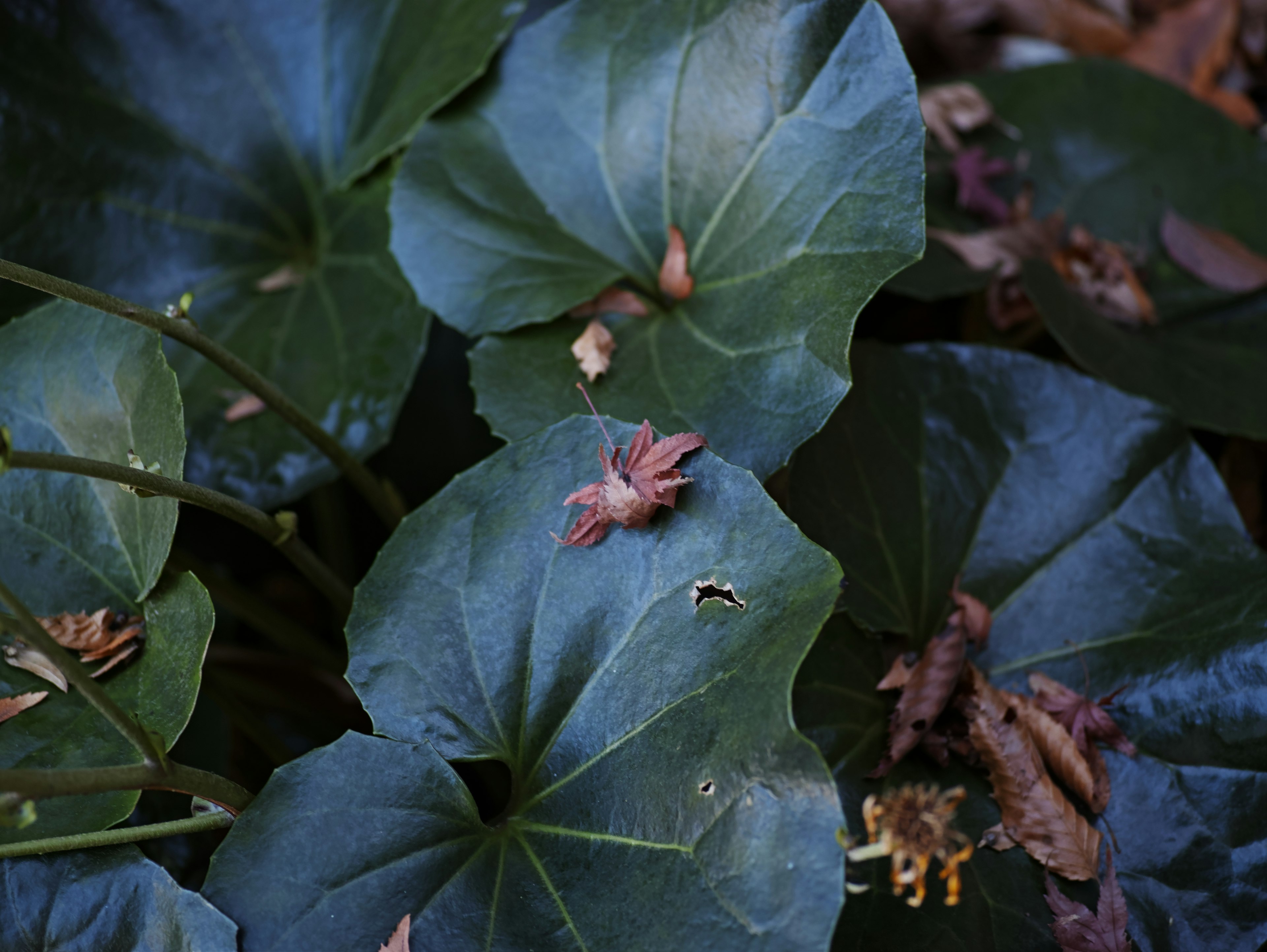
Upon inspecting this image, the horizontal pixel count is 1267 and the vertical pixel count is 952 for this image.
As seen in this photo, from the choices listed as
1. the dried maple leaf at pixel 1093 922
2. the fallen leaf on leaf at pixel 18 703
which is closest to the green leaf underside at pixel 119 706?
the fallen leaf on leaf at pixel 18 703

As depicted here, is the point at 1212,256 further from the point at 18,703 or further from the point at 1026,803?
the point at 18,703

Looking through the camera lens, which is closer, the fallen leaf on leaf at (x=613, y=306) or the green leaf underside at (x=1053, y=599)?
the green leaf underside at (x=1053, y=599)

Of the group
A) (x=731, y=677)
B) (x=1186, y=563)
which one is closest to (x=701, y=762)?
(x=731, y=677)

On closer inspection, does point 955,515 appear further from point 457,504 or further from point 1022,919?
point 457,504

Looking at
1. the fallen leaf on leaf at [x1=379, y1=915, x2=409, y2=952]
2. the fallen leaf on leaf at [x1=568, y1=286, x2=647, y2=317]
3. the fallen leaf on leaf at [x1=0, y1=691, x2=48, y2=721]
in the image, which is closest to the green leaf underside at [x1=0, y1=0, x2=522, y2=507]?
the fallen leaf on leaf at [x1=568, y1=286, x2=647, y2=317]

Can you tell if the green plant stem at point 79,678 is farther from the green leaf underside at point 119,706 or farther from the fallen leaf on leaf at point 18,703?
the fallen leaf on leaf at point 18,703
